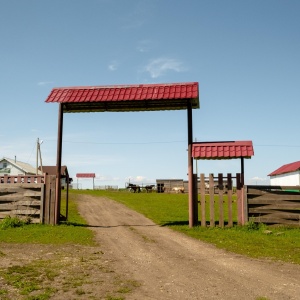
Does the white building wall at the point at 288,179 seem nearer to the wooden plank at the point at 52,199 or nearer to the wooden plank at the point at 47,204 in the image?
the wooden plank at the point at 52,199

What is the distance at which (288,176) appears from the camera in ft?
186

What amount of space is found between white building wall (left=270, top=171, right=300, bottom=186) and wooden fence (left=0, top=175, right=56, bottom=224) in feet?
144

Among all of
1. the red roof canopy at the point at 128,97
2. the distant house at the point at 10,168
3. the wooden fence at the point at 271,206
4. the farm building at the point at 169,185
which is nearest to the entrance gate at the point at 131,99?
the red roof canopy at the point at 128,97

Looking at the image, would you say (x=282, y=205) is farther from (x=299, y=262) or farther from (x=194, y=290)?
(x=194, y=290)

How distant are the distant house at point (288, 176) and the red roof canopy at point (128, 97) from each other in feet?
131

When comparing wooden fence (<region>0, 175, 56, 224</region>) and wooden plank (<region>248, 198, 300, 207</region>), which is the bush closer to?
wooden fence (<region>0, 175, 56, 224</region>)

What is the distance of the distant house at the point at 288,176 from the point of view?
52.0m

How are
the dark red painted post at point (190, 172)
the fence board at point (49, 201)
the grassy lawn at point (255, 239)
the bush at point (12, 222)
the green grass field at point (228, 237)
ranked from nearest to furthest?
the grassy lawn at point (255, 239), the green grass field at point (228, 237), the bush at point (12, 222), the dark red painted post at point (190, 172), the fence board at point (49, 201)

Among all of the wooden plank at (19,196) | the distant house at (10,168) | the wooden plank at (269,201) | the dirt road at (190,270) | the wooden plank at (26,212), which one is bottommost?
the dirt road at (190,270)

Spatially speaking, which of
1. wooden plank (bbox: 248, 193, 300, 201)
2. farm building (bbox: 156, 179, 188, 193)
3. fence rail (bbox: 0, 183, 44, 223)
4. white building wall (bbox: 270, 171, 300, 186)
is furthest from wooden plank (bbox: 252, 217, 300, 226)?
farm building (bbox: 156, 179, 188, 193)

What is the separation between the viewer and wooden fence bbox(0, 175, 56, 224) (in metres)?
15.9

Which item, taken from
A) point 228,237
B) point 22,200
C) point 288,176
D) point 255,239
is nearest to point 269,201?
point 255,239

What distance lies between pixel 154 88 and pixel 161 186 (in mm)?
41852

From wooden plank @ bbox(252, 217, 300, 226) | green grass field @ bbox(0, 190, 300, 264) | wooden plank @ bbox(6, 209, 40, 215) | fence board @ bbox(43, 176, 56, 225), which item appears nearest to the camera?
green grass field @ bbox(0, 190, 300, 264)
